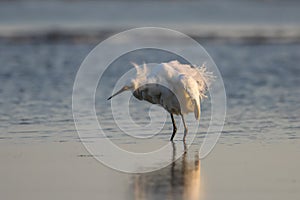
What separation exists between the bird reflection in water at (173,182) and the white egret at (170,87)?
159cm

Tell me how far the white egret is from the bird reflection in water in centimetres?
159

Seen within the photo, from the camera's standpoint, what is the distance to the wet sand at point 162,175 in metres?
8.00

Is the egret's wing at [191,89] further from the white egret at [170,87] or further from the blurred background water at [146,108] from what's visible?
the blurred background water at [146,108]

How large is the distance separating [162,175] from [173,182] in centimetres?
40

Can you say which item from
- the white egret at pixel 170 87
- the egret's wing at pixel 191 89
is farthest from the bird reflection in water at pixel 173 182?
the white egret at pixel 170 87

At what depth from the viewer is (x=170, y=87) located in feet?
37.1

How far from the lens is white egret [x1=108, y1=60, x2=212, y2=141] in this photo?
11.2 metres

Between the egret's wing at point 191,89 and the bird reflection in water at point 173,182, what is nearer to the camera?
the bird reflection in water at point 173,182

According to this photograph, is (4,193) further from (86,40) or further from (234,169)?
→ (86,40)

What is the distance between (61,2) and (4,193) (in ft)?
153

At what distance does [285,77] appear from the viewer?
1867cm

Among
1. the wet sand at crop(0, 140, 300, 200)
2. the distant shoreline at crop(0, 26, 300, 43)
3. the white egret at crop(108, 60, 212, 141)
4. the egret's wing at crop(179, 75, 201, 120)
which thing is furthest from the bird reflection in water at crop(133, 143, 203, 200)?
the distant shoreline at crop(0, 26, 300, 43)

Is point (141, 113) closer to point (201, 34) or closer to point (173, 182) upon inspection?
point (173, 182)

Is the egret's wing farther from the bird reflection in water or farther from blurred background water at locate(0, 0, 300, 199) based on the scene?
the bird reflection in water
